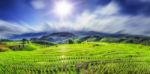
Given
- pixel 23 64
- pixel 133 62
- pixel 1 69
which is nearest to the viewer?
pixel 1 69

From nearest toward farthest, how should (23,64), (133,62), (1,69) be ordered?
(1,69) < (23,64) < (133,62)

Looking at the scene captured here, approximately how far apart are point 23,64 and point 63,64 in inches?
329

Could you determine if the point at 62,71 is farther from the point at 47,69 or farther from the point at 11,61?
the point at 11,61

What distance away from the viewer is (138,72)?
58.8m

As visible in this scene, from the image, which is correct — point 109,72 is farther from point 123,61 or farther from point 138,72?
point 123,61

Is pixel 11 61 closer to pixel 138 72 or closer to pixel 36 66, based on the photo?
pixel 36 66

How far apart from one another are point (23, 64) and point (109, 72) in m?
17.9

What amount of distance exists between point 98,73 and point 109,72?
88.2 inches

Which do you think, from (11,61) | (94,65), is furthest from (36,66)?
(94,65)

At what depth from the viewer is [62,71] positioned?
57844mm

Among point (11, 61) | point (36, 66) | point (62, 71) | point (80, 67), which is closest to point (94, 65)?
point (80, 67)

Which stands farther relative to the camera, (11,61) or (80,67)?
(11,61)

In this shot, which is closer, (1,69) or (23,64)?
(1,69)

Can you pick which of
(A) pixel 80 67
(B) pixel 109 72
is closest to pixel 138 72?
(B) pixel 109 72
